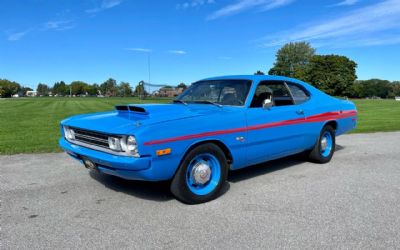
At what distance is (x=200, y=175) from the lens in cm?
419

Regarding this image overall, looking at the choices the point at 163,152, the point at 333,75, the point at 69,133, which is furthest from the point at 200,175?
the point at 333,75

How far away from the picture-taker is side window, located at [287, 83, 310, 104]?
582 cm

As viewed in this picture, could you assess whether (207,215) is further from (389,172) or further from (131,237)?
(389,172)

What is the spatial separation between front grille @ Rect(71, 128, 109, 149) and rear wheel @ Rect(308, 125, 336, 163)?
3.88m

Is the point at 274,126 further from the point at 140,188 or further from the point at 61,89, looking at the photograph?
the point at 61,89

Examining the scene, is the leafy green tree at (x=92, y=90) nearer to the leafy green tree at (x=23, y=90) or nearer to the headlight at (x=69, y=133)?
the leafy green tree at (x=23, y=90)

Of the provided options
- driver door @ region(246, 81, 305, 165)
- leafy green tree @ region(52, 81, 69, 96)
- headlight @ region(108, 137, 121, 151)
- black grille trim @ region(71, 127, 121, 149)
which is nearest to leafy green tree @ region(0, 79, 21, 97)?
leafy green tree @ region(52, 81, 69, 96)

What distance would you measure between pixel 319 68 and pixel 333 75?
3644mm

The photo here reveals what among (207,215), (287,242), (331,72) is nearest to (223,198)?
(207,215)

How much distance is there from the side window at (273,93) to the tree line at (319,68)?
7837 cm

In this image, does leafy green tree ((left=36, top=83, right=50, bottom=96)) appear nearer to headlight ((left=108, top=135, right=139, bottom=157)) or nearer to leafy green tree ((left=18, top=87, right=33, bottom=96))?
leafy green tree ((left=18, top=87, right=33, bottom=96))

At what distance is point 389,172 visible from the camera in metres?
5.71

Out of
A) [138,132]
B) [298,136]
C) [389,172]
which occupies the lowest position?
[389,172]

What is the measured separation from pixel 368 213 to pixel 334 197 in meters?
Result: 0.59
